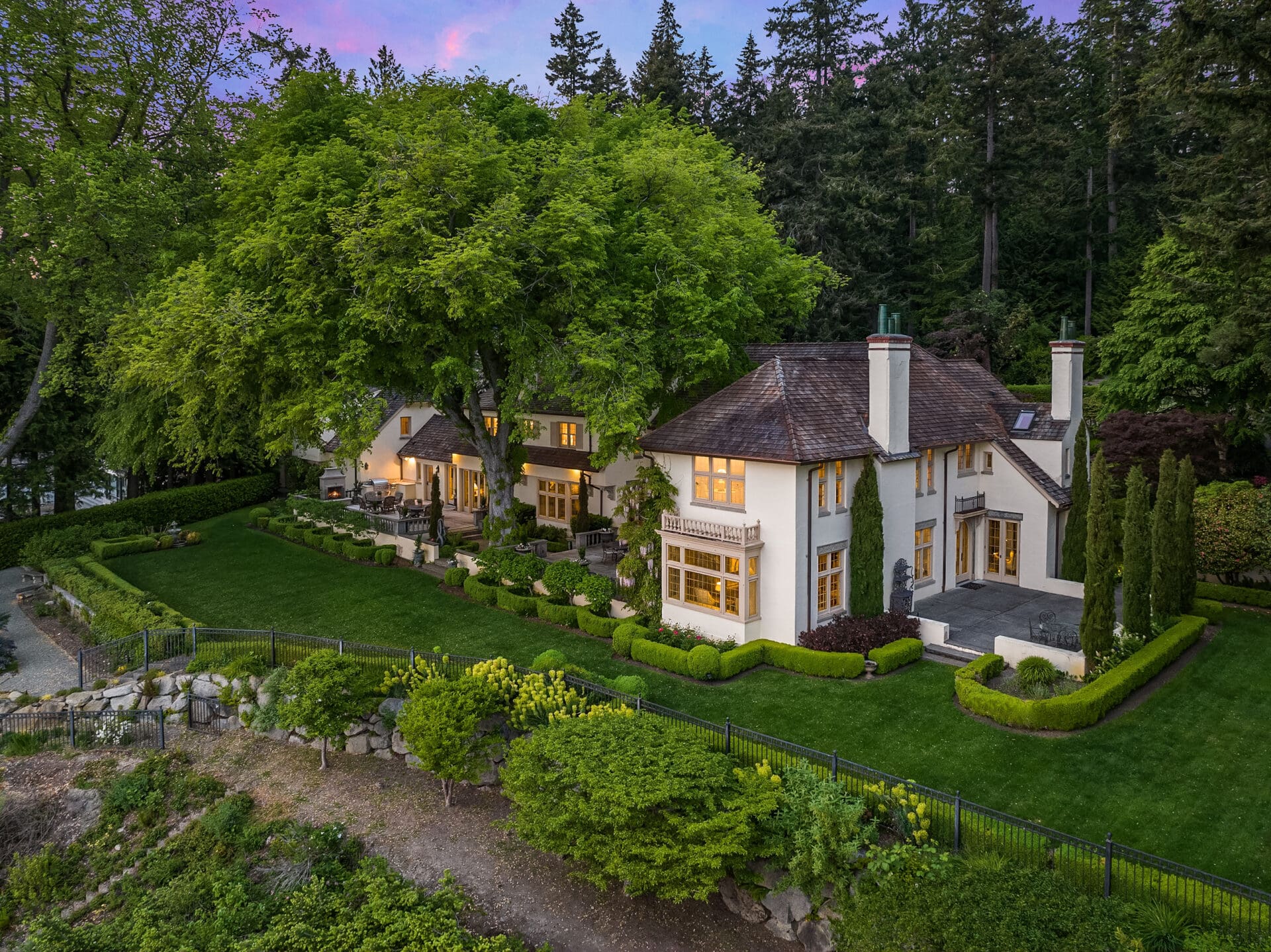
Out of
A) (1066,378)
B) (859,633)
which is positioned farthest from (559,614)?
(1066,378)

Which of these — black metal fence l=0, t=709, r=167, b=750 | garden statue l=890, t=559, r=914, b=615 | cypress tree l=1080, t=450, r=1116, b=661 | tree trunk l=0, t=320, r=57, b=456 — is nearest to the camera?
cypress tree l=1080, t=450, r=1116, b=661

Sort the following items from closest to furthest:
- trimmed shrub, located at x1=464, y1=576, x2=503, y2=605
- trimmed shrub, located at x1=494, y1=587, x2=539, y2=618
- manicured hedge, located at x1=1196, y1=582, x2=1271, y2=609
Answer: manicured hedge, located at x1=1196, y1=582, x2=1271, y2=609 → trimmed shrub, located at x1=494, y1=587, x2=539, y2=618 → trimmed shrub, located at x1=464, y1=576, x2=503, y2=605

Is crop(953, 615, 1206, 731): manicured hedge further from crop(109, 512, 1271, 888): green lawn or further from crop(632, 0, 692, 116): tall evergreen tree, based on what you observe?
crop(632, 0, 692, 116): tall evergreen tree

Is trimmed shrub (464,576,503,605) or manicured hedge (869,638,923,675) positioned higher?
trimmed shrub (464,576,503,605)

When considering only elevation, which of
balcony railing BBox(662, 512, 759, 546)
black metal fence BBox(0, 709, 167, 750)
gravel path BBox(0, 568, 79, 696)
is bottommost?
black metal fence BBox(0, 709, 167, 750)

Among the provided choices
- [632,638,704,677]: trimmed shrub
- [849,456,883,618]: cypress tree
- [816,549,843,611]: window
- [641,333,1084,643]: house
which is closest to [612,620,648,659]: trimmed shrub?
[632,638,704,677]: trimmed shrub

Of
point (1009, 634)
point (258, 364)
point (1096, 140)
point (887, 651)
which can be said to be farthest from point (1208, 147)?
point (258, 364)

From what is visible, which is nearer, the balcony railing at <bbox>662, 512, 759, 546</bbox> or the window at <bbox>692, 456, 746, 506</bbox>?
the balcony railing at <bbox>662, 512, 759, 546</bbox>

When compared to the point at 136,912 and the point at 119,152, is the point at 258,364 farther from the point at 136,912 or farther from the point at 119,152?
the point at 136,912

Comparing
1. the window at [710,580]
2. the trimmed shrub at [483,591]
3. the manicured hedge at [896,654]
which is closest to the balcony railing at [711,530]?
the window at [710,580]
